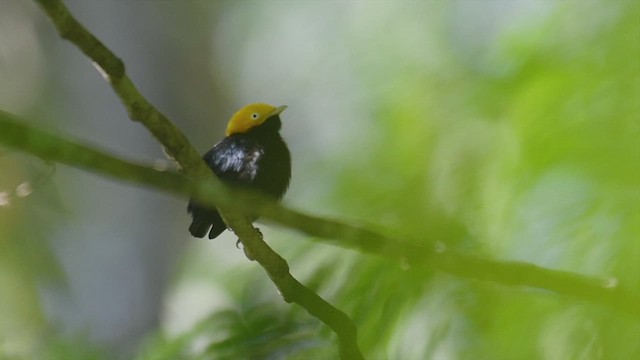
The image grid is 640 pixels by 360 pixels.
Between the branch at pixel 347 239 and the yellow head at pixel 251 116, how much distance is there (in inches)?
36.9

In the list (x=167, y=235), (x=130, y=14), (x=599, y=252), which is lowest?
(x=599, y=252)

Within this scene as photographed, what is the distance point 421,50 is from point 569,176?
0.14 metres

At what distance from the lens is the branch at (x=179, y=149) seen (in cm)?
31

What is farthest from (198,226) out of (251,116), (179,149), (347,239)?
(347,239)

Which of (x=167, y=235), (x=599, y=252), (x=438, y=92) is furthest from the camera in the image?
(x=167, y=235)

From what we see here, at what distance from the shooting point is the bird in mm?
942

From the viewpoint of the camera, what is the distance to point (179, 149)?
499 millimetres

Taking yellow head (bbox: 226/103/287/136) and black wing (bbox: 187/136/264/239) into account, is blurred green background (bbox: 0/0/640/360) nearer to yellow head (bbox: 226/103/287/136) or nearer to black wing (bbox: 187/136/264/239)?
black wing (bbox: 187/136/264/239)

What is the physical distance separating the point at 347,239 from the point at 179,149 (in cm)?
22

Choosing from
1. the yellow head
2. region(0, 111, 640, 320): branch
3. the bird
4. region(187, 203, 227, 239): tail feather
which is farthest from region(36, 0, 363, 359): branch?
the yellow head

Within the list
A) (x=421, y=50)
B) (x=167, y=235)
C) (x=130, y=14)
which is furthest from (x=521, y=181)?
(x=130, y=14)

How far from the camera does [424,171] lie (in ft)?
1.09

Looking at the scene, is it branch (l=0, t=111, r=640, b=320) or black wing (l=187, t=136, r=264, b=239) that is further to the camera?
black wing (l=187, t=136, r=264, b=239)

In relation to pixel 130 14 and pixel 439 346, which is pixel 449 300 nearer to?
pixel 439 346
